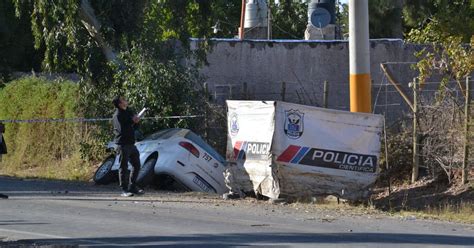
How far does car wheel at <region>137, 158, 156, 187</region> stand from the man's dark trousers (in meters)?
0.90

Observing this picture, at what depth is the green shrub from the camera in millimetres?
23188


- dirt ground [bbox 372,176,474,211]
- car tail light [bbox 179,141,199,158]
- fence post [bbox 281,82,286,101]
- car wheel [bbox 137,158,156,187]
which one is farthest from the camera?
fence post [bbox 281,82,286,101]

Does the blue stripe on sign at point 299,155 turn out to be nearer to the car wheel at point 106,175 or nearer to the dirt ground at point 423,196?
the dirt ground at point 423,196

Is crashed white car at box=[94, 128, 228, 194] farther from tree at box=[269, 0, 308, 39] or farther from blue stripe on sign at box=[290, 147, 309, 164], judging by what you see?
tree at box=[269, 0, 308, 39]

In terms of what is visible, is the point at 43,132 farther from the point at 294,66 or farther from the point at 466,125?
the point at 466,125

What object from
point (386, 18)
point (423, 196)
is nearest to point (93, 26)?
point (423, 196)

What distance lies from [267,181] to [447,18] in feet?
64.4

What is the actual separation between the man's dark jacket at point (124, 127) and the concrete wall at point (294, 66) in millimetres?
6793

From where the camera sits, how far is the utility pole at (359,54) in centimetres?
1639

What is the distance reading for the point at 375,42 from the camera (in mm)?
22750

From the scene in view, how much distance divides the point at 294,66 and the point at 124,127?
8.27m

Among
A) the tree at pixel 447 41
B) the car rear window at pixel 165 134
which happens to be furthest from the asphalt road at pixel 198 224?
the tree at pixel 447 41

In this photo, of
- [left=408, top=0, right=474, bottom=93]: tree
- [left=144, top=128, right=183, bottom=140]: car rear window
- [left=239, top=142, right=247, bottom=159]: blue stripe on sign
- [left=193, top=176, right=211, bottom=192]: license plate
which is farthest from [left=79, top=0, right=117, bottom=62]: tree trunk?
[left=408, top=0, right=474, bottom=93]: tree

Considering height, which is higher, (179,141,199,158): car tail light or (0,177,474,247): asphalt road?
(179,141,199,158): car tail light
